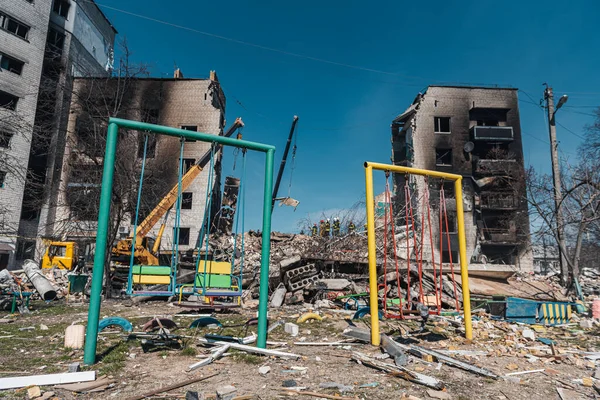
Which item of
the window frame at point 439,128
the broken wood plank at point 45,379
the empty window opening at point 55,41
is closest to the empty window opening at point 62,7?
the empty window opening at point 55,41

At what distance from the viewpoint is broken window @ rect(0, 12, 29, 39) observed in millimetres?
28531

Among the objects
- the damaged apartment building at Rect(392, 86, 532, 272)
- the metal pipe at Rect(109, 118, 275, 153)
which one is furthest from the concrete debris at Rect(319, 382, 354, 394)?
the damaged apartment building at Rect(392, 86, 532, 272)

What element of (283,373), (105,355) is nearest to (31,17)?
(105,355)

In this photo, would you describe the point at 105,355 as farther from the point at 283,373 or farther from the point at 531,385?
the point at 531,385

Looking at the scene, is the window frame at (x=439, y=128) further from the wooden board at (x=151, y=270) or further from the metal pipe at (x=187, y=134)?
the wooden board at (x=151, y=270)

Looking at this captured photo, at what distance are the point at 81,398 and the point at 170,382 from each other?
88cm

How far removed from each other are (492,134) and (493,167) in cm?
314

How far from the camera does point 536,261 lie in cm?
5409

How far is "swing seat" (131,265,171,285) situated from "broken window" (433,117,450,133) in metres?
34.2

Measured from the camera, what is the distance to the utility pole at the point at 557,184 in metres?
18.2

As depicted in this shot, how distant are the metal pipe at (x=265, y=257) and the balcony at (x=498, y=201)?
32094mm

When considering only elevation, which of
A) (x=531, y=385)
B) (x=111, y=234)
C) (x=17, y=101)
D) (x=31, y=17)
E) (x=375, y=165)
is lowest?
(x=531, y=385)

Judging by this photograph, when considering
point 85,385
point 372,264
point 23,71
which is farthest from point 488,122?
point 23,71

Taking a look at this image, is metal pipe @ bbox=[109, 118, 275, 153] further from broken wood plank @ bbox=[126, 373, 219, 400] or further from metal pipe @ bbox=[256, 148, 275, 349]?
broken wood plank @ bbox=[126, 373, 219, 400]
